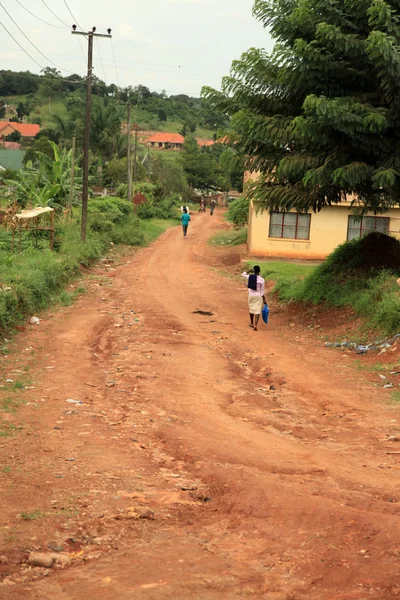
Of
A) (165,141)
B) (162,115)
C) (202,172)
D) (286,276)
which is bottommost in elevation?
(286,276)

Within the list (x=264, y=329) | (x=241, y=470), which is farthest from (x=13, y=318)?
(x=241, y=470)

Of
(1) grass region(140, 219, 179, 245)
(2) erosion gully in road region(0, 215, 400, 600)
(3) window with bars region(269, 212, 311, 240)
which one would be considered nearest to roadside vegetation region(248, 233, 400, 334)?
(2) erosion gully in road region(0, 215, 400, 600)

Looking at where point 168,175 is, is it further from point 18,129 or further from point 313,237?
point 18,129

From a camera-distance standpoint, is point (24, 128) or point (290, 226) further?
point (24, 128)

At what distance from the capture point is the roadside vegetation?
52.5 feet

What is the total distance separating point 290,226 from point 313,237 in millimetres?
1055

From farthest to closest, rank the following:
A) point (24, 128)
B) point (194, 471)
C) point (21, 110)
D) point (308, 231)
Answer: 1. point (21, 110)
2. point (24, 128)
3. point (308, 231)
4. point (194, 471)

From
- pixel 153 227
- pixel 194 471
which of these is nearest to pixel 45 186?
pixel 153 227

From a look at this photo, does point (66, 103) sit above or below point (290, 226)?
above

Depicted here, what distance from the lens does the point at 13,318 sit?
15.0 metres

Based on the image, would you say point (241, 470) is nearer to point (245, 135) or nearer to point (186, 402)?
point (186, 402)

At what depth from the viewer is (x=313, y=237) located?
3138cm

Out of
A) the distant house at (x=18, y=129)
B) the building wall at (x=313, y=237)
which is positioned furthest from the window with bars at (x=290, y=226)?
the distant house at (x=18, y=129)

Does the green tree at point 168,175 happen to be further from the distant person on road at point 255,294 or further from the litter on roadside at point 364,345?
the litter on roadside at point 364,345
